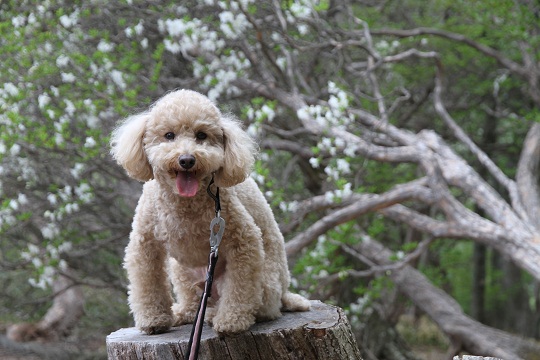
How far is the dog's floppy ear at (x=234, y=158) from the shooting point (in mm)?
2566

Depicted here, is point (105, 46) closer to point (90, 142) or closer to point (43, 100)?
point (43, 100)

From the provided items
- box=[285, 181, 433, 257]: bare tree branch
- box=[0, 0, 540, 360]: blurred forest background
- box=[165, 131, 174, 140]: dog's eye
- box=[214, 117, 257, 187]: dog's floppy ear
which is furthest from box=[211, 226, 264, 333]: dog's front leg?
box=[285, 181, 433, 257]: bare tree branch

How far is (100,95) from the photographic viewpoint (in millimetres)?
6375

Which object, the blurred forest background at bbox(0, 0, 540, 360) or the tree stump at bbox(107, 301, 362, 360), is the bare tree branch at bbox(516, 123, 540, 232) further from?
the tree stump at bbox(107, 301, 362, 360)

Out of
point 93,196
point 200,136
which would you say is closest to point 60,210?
point 93,196

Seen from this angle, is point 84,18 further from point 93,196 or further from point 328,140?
point 328,140

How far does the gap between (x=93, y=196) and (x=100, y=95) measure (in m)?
1.23

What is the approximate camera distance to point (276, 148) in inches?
301

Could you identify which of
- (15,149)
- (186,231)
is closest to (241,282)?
(186,231)

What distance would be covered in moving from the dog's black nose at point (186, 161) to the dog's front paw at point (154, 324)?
78cm

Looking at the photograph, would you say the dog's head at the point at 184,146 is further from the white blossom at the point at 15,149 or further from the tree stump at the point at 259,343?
the white blossom at the point at 15,149

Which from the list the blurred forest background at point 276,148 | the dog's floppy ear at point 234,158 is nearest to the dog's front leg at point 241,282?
the dog's floppy ear at point 234,158

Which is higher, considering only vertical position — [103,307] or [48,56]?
[48,56]

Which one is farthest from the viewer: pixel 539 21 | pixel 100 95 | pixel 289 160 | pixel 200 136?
pixel 289 160
